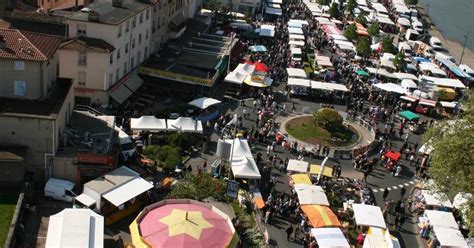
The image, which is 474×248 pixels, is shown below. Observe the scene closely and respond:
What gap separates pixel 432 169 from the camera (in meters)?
39.9

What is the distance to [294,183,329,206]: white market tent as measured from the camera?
38.3 m

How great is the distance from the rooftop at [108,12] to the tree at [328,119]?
747 inches

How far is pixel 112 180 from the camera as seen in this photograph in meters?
36.3

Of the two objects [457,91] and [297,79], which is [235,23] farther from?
[457,91]

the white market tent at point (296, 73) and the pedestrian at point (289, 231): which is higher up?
the white market tent at point (296, 73)

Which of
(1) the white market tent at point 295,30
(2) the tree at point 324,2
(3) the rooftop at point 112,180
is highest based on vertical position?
(2) the tree at point 324,2

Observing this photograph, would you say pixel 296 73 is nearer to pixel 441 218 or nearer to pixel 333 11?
pixel 441 218

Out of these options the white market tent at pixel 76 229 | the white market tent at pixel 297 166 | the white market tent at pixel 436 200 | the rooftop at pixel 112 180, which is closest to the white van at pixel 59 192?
the rooftop at pixel 112 180

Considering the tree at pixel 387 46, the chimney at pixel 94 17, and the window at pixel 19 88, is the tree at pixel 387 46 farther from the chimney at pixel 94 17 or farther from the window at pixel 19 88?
the window at pixel 19 88

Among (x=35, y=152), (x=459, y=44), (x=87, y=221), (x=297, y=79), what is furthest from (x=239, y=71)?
(x=459, y=44)

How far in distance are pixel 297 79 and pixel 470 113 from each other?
72.9 feet

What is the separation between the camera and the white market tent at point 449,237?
36594mm

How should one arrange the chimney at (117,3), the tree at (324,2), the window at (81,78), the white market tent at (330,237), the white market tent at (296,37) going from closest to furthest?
the white market tent at (330,237) → the window at (81,78) → the chimney at (117,3) → the white market tent at (296,37) → the tree at (324,2)

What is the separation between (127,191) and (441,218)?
2060 centimetres
